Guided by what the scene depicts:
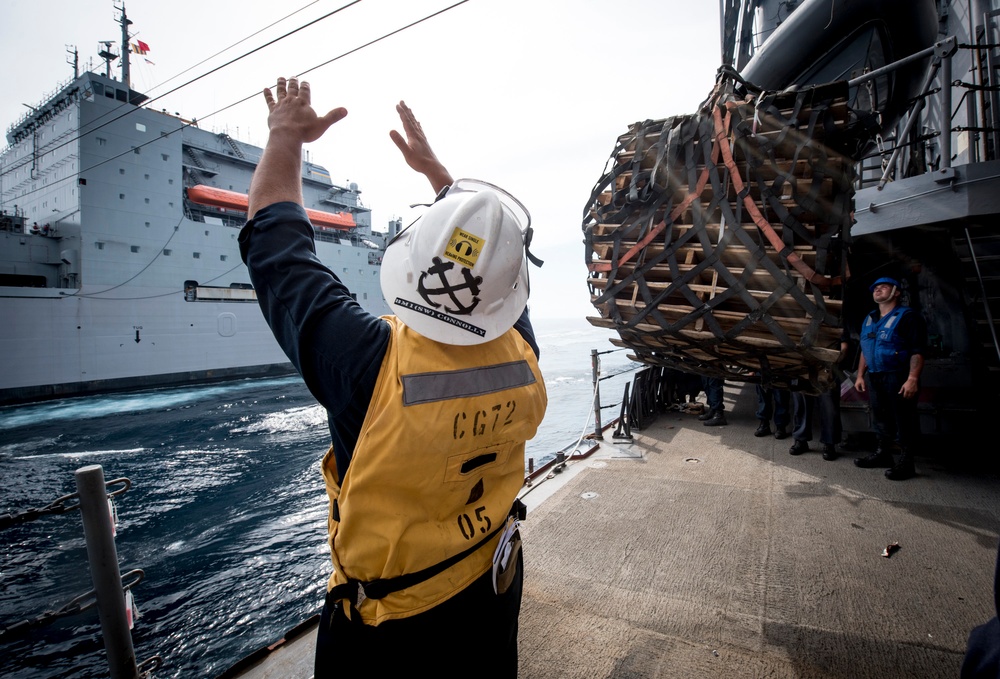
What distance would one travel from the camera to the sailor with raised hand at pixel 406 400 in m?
1.24

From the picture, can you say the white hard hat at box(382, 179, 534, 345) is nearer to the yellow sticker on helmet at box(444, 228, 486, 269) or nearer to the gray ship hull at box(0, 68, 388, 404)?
the yellow sticker on helmet at box(444, 228, 486, 269)

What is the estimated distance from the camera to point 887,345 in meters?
4.80

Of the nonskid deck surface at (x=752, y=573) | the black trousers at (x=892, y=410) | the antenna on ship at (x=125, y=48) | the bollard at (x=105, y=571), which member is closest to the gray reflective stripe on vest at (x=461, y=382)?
the bollard at (x=105, y=571)

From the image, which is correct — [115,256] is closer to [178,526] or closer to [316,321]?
[178,526]

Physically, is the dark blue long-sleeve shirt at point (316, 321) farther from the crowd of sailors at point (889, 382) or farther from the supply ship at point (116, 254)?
the supply ship at point (116, 254)

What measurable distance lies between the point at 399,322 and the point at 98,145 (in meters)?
29.9

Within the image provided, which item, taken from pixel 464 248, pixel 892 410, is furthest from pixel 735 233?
pixel 892 410

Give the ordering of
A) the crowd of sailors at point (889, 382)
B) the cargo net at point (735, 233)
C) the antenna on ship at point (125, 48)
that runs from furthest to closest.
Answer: the antenna on ship at point (125, 48) → the crowd of sailors at point (889, 382) → the cargo net at point (735, 233)

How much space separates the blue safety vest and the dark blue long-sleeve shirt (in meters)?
5.62

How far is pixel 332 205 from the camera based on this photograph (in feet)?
113

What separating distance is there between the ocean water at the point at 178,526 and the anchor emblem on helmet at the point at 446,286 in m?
4.20

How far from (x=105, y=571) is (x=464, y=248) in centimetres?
234

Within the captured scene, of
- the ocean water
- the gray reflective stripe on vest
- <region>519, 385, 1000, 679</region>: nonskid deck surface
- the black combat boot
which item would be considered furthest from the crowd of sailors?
the gray reflective stripe on vest

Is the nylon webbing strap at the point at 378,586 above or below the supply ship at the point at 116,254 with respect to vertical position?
below
